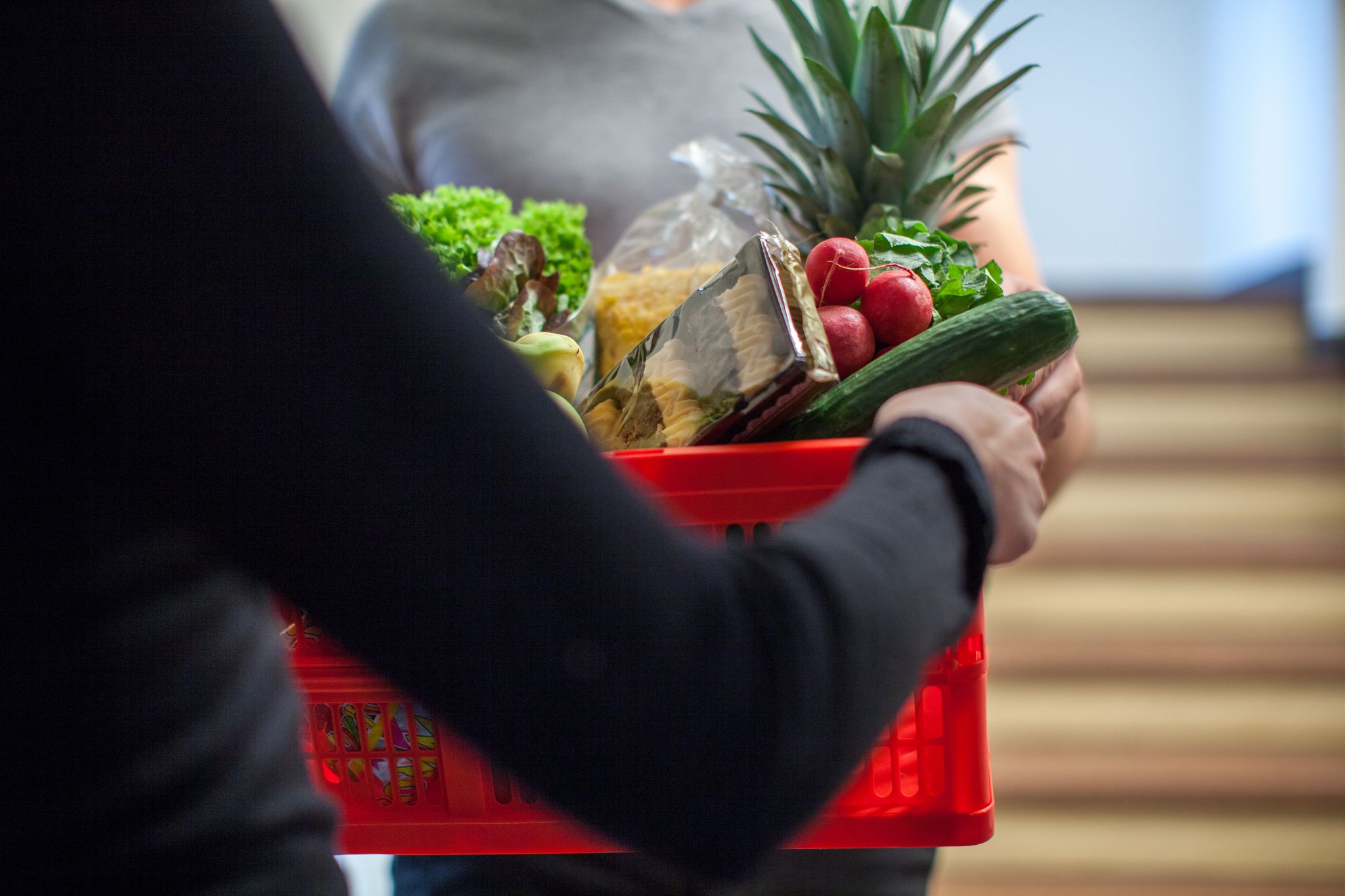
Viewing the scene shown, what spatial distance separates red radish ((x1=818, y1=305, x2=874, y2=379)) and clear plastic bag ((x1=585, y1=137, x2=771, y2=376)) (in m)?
0.20

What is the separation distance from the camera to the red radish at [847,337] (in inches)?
29.6

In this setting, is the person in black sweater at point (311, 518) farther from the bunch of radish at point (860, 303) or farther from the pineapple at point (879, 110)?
the pineapple at point (879, 110)

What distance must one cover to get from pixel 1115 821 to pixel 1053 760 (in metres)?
0.23

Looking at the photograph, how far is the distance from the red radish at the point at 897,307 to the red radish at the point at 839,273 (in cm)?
1

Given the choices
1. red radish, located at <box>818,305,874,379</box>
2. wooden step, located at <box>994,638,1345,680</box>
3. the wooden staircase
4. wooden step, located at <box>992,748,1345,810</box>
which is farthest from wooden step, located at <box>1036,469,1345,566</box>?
red radish, located at <box>818,305,874,379</box>

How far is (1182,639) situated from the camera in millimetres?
3207

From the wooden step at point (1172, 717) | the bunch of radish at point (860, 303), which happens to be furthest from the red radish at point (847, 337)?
the wooden step at point (1172, 717)

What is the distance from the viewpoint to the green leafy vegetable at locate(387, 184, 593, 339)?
862 mm

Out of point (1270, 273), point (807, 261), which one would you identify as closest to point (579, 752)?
point (807, 261)

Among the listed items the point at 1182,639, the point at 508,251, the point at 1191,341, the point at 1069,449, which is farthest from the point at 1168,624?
the point at 508,251

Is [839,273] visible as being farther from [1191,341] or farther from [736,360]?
[1191,341]

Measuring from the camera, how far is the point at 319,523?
0.41 meters

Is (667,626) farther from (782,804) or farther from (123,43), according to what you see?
(123,43)

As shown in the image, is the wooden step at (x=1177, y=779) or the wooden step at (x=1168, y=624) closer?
the wooden step at (x=1177, y=779)
